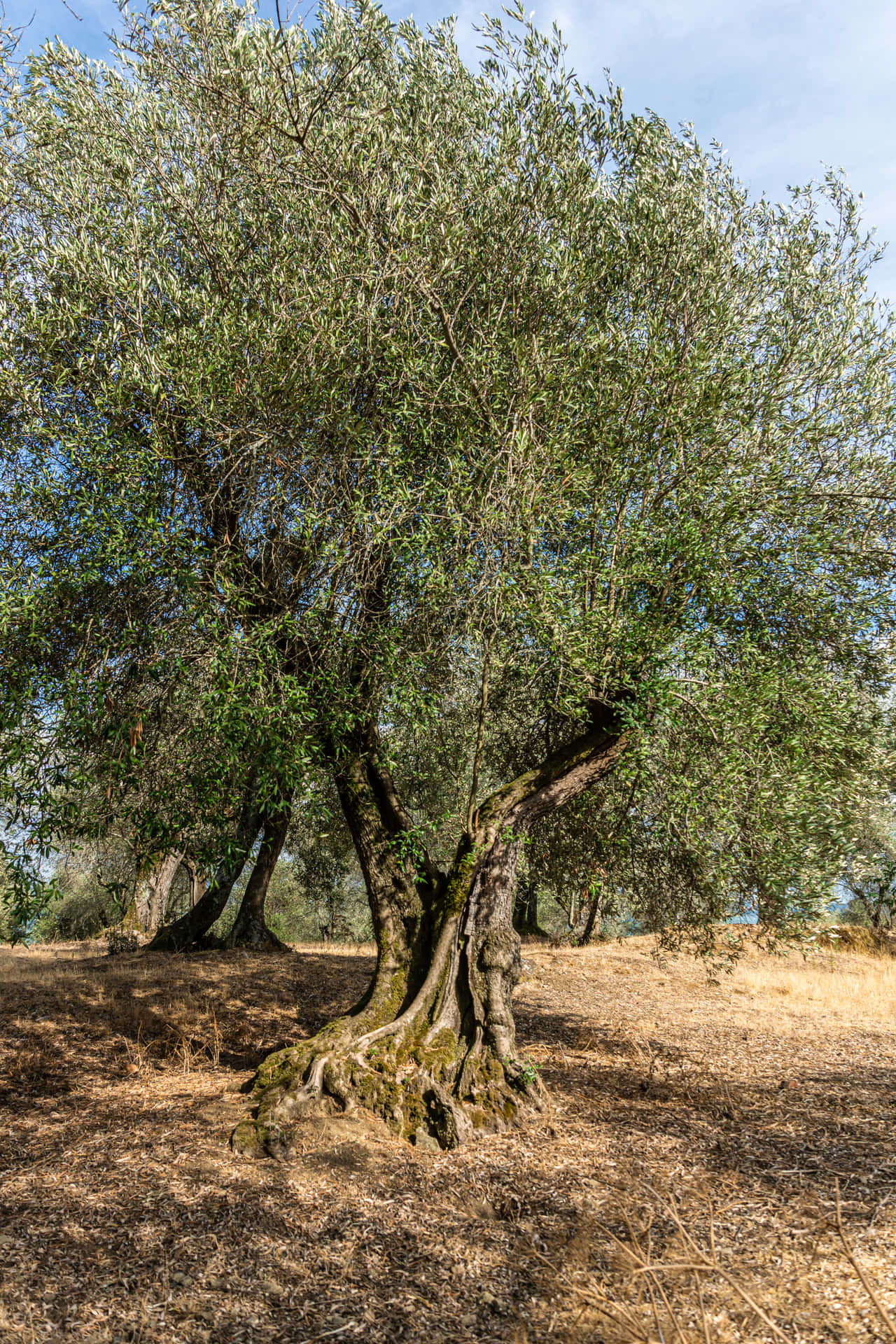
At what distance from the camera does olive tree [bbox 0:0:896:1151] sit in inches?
304

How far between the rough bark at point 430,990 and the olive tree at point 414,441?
4 centimetres

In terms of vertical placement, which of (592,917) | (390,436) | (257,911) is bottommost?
(257,911)

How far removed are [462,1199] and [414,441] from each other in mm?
7146

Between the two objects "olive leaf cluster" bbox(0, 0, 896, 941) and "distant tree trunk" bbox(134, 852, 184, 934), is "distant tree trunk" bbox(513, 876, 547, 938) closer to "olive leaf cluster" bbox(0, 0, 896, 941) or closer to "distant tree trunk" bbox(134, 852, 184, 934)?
"distant tree trunk" bbox(134, 852, 184, 934)

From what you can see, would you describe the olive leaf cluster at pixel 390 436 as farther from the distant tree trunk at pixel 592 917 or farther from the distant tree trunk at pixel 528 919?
the distant tree trunk at pixel 528 919

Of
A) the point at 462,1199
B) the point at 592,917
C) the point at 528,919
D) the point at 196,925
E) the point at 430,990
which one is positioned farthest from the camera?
the point at 528,919

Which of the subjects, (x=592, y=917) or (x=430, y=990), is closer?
(x=430, y=990)

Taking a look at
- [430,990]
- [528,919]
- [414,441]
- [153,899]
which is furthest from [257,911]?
[414,441]

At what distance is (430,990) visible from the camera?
9008mm

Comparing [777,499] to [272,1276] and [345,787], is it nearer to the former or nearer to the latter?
[345,787]

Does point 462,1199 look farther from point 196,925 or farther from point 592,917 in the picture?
point 196,925

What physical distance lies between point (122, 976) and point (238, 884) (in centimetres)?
2380

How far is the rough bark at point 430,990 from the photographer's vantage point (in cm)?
816

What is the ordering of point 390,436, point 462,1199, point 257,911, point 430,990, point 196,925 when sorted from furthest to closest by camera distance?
point 257,911 < point 196,925 < point 430,990 < point 390,436 < point 462,1199
